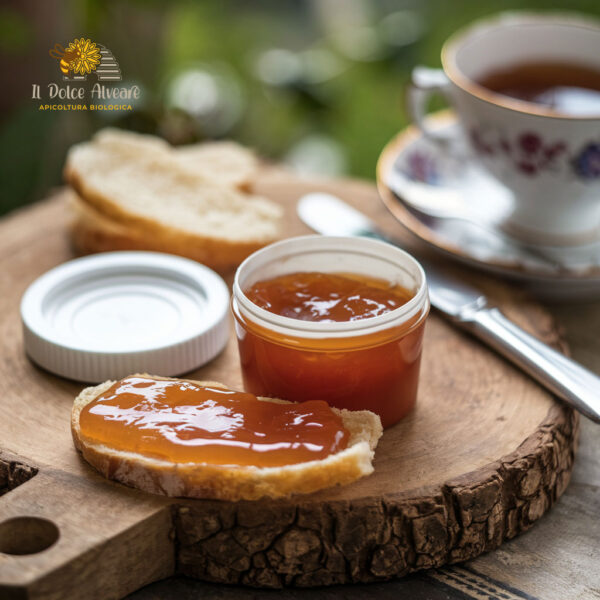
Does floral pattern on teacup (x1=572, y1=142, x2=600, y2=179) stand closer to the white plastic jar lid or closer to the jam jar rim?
the jam jar rim

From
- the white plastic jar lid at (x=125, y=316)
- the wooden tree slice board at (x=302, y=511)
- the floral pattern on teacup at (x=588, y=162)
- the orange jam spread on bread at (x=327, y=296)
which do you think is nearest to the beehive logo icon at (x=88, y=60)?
the white plastic jar lid at (x=125, y=316)

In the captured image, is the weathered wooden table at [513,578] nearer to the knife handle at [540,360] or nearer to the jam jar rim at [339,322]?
the knife handle at [540,360]

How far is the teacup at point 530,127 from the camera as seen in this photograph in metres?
2.77

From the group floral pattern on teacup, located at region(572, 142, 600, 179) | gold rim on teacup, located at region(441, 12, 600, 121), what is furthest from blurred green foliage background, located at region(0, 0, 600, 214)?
floral pattern on teacup, located at region(572, 142, 600, 179)

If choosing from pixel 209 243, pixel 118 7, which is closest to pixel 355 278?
pixel 209 243

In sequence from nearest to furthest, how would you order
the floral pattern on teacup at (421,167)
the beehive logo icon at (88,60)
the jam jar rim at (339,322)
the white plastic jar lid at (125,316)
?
the jam jar rim at (339,322)
the white plastic jar lid at (125,316)
the beehive logo icon at (88,60)
the floral pattern on teacup at (421,167)

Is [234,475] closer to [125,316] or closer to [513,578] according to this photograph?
[513,578]

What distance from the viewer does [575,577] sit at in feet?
6.66

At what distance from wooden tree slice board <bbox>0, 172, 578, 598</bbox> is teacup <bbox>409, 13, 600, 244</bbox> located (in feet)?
2.80

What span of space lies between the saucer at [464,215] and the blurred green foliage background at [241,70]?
0.33 m

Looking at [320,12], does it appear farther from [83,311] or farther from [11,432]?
[11,432]

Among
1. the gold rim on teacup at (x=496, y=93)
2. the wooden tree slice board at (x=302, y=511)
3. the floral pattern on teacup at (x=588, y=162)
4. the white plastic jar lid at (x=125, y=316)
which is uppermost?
the gold rim on teacup at (x=496, y=93)

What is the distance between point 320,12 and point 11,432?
13.5ft

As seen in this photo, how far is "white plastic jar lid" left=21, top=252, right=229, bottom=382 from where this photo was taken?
93.6 inches
